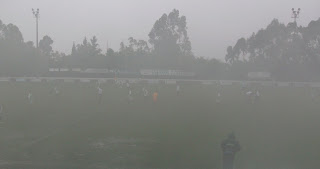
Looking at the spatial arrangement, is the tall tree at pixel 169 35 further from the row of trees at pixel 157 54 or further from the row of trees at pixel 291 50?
the row of trees at pixel 291 50

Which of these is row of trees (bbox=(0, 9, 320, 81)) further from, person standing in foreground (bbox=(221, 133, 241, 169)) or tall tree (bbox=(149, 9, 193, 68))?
person standing in foreground (bbox=(221, 133, 241, 169))

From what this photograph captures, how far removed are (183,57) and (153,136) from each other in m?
53.3

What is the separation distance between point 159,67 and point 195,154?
50.6 meters

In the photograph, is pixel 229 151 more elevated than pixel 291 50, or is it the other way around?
pixel 291 50

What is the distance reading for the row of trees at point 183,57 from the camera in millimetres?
45969

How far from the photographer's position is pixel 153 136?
1402cm

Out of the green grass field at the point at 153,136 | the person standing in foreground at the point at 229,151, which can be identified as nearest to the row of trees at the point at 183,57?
the green grass field at the point at 153,136

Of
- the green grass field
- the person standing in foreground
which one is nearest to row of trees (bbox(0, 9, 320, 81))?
the green grass field

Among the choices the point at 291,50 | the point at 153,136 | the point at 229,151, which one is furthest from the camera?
the point at 291,50

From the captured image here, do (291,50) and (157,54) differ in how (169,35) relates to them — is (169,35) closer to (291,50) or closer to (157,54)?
(157,54)

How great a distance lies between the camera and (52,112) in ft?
66.5

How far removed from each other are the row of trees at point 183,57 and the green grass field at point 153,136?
24.9 metres

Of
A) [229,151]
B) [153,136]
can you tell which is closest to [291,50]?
[153,136]

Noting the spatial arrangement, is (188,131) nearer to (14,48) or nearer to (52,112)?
(52,112)
